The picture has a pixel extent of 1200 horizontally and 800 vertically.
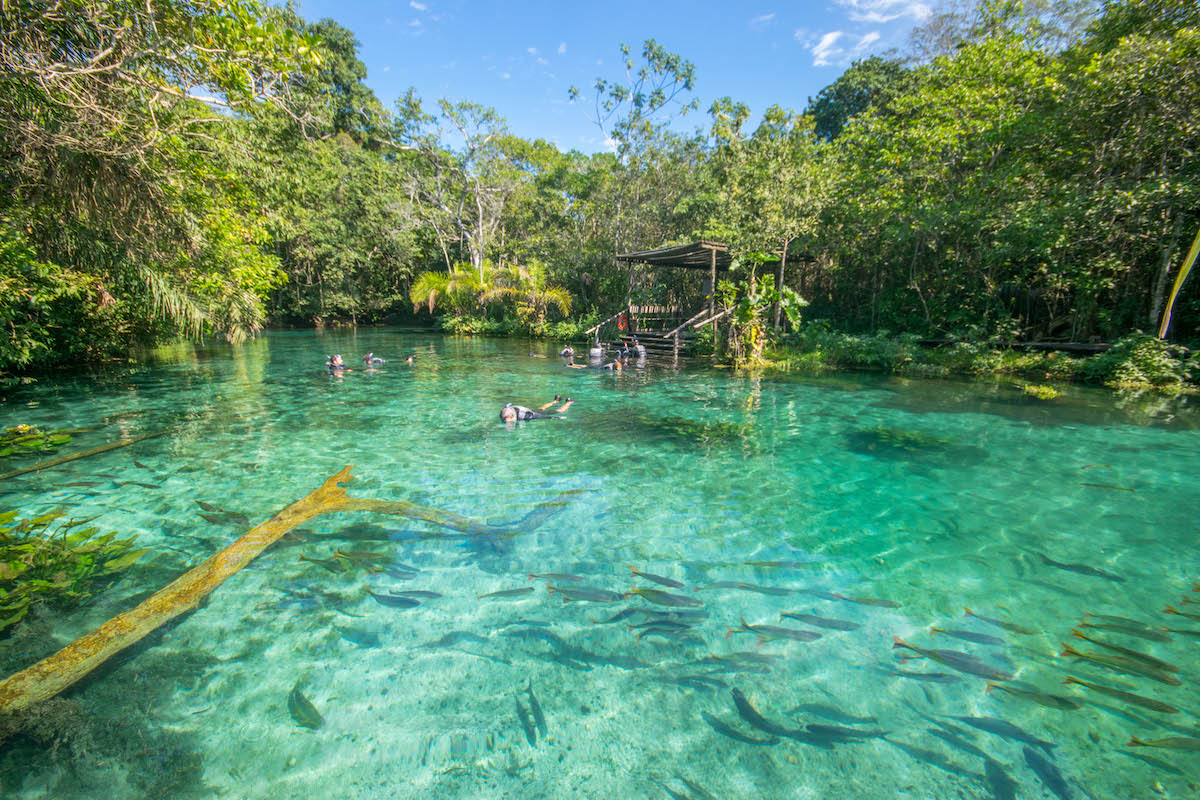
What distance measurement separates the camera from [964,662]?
3.34 metres

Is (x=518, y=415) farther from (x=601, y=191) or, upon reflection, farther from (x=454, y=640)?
(x=601, y=191)

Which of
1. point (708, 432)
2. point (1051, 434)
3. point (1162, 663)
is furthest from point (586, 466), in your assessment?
point (1051, 434)

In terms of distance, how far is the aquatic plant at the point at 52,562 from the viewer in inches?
151

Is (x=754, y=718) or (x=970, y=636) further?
(x=970, y=636)

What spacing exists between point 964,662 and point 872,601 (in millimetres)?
758

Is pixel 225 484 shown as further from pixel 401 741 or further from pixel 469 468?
pixel 401 741

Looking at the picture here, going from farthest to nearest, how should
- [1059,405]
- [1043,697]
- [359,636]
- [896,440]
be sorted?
1. [1059,405]
2. [896,440]
3. [359,636]
4. [1043,697]

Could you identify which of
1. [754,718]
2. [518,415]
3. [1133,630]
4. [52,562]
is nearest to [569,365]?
[518,415]

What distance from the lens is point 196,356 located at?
64.3ft

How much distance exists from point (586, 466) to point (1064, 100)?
15227 mm

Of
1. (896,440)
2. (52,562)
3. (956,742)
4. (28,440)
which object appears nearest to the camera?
(956,742)

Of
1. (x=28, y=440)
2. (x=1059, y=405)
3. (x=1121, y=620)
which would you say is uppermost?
(x=1059, y=405)

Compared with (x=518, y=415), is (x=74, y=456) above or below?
below

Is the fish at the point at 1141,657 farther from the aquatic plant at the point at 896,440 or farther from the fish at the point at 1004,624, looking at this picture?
the aquatic plant at the point at 896,440
